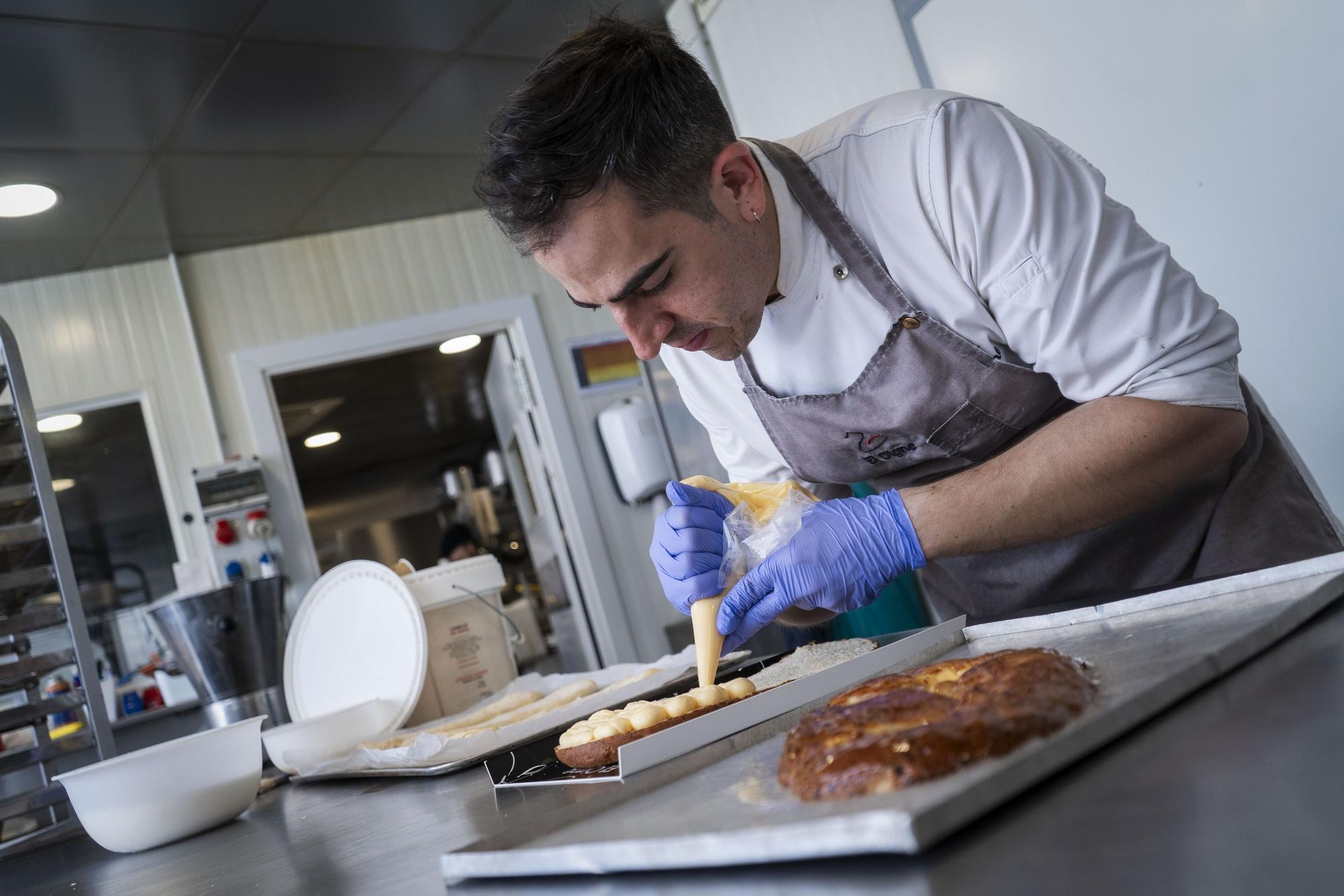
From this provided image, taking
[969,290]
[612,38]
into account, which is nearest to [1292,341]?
[969,290]

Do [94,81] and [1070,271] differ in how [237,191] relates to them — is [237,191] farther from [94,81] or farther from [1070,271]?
[1070,271]

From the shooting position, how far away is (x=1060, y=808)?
49 centimetres

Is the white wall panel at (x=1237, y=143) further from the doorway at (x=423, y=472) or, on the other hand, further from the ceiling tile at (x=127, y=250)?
the ceiling tile at (x=127, y=250)

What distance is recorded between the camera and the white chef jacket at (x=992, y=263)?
1.12 m

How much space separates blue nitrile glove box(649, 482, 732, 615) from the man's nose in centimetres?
19

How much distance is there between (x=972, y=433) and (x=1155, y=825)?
37.6 inches

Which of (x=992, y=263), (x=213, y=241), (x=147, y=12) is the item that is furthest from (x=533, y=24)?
(x=992, y=263)

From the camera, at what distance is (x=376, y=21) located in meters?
2.99

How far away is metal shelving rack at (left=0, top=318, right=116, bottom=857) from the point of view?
5.60 feet

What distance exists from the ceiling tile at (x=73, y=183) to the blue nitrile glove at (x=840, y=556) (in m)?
3.11

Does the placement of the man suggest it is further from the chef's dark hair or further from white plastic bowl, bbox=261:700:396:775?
white plastic bowl, bbox=261:700:396:775

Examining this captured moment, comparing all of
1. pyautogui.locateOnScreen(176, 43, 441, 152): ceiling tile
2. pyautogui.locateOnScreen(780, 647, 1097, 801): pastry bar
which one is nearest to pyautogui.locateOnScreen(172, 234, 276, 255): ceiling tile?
pyautogui.locateOnScreen(176, 43, 441, 152): ceiling tile

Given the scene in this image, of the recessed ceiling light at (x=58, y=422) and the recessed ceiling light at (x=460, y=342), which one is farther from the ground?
the recessed ceiling light at (x=460, y=342)

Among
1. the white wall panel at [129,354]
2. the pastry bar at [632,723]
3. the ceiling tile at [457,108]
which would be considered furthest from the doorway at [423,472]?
the pastry bar at [632,723]
